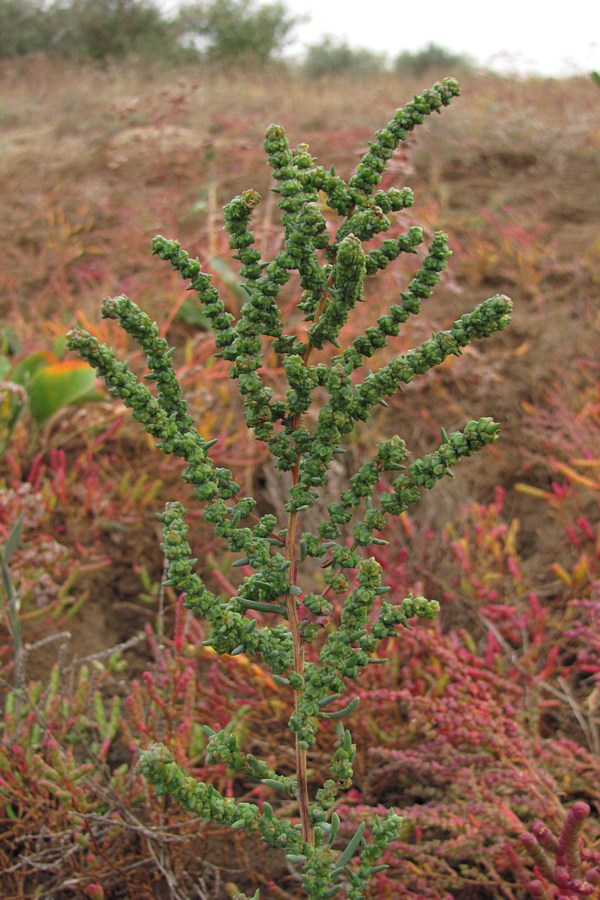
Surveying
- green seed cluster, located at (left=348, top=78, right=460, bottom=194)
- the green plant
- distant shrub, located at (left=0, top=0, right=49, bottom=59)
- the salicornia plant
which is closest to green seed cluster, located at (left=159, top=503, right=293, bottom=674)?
the salicornia plant

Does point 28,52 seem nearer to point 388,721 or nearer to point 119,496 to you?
point 119,496

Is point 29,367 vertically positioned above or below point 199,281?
below

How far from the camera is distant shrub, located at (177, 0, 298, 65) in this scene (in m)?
15.0

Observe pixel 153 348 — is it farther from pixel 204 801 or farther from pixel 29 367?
pixel 29 367

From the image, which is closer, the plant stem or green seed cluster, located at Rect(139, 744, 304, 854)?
green seed cluster, located at Rect(139, 744, 304, 854)

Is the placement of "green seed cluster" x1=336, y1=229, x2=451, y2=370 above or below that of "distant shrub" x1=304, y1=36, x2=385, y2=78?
below

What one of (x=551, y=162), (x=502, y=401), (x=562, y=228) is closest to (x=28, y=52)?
(x=551, y=162)

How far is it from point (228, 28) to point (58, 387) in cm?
1429

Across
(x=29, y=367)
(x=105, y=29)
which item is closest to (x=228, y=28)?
(x=105, y=29)

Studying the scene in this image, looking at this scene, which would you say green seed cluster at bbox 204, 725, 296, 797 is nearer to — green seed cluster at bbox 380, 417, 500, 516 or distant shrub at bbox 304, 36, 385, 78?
green seed cluster at bbox 380, 417, 500, 516

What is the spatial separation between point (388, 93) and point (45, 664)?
303 inches

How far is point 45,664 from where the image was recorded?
8.23 ft

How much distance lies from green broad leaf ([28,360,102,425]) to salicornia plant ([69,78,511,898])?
2.06m

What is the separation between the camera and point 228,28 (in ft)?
50.0
